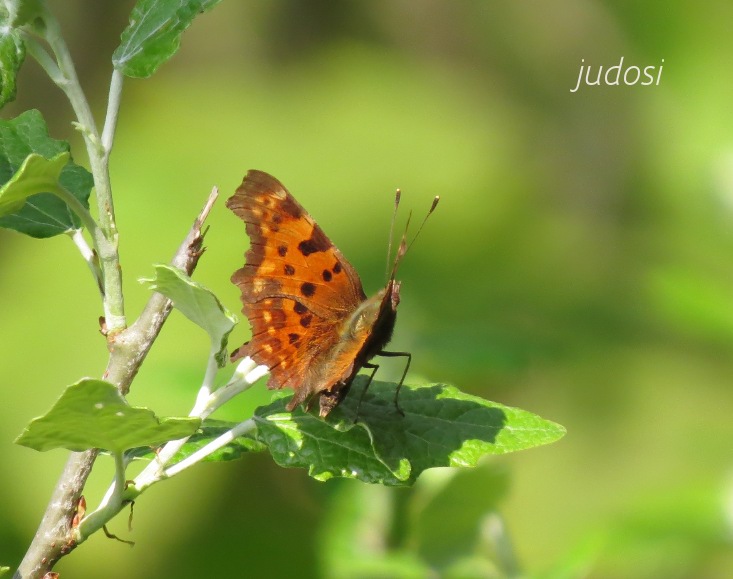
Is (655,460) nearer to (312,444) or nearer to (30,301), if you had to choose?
(30,301)

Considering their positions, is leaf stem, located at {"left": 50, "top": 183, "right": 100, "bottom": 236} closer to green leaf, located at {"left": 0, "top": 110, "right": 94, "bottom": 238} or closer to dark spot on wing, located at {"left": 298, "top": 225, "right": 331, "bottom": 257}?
green leaf, located at {"left": 0, "top": 110, "right": 94, "bottom": 238}

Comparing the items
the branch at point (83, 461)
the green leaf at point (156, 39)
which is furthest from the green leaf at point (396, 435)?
the green leaf at point (156, 39)

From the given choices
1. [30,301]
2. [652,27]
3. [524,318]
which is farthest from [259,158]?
[652,27]

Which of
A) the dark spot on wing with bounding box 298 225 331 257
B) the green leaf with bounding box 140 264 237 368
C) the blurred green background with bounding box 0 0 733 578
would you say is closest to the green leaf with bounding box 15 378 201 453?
the green leaf with bounding box 140 264 237 368

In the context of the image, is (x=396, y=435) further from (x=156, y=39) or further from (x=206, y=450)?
(x=156, y=39)

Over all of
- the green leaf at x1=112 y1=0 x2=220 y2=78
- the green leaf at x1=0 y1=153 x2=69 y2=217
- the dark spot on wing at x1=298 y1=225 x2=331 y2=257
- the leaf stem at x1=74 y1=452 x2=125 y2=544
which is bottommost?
the leaf stem at x1=74 y1=452 x2=125 y2=544

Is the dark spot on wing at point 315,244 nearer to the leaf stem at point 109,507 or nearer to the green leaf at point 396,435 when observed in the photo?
the green leaf at point 396,435

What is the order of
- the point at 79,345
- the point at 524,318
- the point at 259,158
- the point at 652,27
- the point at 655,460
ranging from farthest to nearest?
the point at 259,158 < the point at 655,460 < the point at 79,345 < the point at 524,318 < the point at 652,27
